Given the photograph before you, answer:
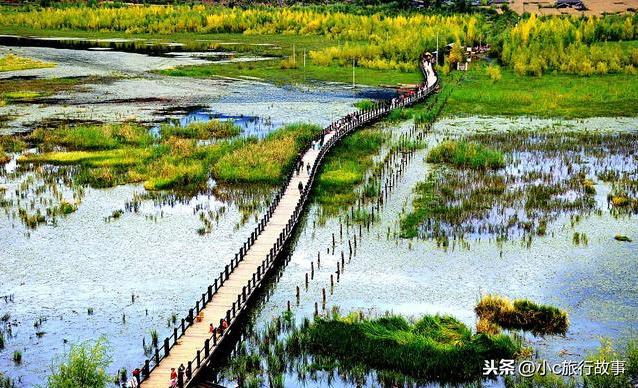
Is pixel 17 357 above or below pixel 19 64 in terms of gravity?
below

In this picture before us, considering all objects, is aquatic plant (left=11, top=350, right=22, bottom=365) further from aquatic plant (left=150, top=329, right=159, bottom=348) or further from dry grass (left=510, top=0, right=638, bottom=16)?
dry grass (left=510, top=0, right=638, bottom=16)

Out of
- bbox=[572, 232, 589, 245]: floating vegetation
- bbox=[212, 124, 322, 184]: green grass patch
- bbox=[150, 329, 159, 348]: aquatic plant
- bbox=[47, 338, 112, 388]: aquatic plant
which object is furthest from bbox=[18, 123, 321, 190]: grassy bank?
bbox=[47, 338, 112, 388]: aquatic plant

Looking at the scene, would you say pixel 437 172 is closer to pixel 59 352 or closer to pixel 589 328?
pixel 589 328

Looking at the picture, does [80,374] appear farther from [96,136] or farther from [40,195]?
[96,136]

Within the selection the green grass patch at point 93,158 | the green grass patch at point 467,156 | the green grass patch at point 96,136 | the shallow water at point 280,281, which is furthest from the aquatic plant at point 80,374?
the green grass patch at point 96,136

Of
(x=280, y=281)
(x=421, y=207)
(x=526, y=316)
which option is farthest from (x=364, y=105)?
(x=526, y=316)

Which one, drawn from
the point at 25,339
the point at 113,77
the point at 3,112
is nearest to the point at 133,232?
the point at 25,339

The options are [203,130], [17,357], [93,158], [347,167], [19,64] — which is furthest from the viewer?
[19,64]
